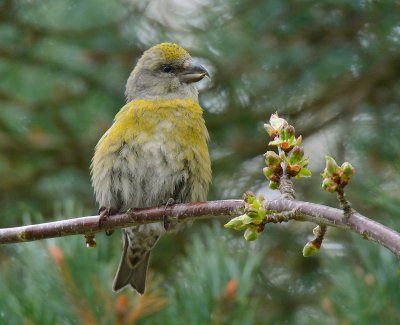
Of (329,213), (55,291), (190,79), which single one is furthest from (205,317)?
(190,79)

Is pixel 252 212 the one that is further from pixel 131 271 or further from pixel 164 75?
pixel 164 75

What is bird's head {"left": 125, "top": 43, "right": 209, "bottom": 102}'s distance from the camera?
3.77 metres

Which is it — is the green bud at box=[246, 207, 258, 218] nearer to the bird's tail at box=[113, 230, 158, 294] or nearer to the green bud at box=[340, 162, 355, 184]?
the green bud at box=[340, 162, 355, 184]

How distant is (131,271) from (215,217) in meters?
1.44

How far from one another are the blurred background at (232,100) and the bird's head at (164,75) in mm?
302

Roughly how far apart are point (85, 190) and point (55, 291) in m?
1.71

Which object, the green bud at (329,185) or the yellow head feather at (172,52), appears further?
the yellow head feather at (172,52)

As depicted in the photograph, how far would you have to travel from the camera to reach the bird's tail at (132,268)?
3.37m

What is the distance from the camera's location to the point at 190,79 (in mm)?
3812

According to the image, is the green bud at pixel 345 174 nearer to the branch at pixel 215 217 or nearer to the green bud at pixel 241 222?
the branch at pixel 215 217

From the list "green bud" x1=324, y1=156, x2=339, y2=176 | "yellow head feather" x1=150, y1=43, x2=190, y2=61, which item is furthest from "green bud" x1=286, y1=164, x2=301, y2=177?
"yellow head feather" x1=150, y1=43, x2=190, y2=61

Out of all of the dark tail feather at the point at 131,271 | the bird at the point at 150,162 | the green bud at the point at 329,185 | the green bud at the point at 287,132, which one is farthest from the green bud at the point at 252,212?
the dark tail feather at the point at 131,271

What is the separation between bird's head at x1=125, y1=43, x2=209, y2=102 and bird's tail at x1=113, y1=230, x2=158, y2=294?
717 millimetres

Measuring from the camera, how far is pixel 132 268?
11.6 feet
